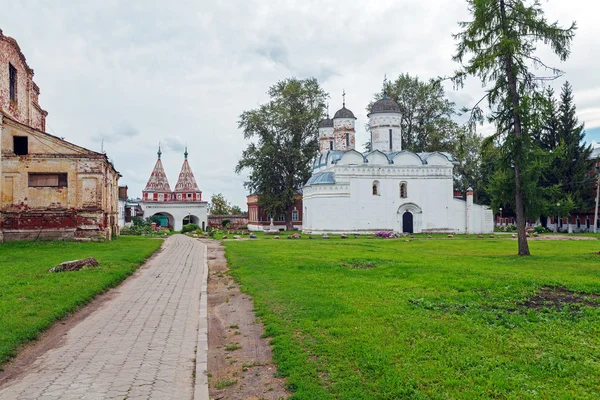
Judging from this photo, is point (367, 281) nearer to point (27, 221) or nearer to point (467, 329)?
point (467, 329)

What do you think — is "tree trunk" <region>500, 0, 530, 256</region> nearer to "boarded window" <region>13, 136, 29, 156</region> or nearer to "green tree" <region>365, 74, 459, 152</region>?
"boarded window" <region>13, 136, 29, 156</region>

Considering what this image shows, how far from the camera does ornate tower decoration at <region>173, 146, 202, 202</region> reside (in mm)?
53531

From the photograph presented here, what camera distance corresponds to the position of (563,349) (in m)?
5.88

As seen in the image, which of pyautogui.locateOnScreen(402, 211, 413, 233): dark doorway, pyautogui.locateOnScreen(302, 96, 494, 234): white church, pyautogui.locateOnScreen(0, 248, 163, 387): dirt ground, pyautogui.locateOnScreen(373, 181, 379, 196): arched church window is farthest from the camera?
pyautogui.locateOnScreen(402, 211, 413, 233): dark doorway

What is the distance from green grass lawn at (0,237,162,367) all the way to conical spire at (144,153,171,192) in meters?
33.8

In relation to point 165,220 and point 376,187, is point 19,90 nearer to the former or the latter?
point 376,187

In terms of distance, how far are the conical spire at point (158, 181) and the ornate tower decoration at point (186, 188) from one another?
131 centimetres

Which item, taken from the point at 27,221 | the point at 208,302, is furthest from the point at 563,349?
the point at 27,221

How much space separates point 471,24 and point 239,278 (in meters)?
13.1

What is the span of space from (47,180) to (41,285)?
14.9 m

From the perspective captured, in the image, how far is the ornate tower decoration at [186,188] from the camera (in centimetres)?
5353

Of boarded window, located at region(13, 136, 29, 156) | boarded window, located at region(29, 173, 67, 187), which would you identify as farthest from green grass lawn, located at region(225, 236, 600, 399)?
boarded window, located at region(13, 136, 29, 156)

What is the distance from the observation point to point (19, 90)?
2756 cm

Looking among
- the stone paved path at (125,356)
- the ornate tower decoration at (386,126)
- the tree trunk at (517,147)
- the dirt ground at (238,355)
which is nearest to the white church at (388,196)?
the ornate tower decoration at (386,126)
